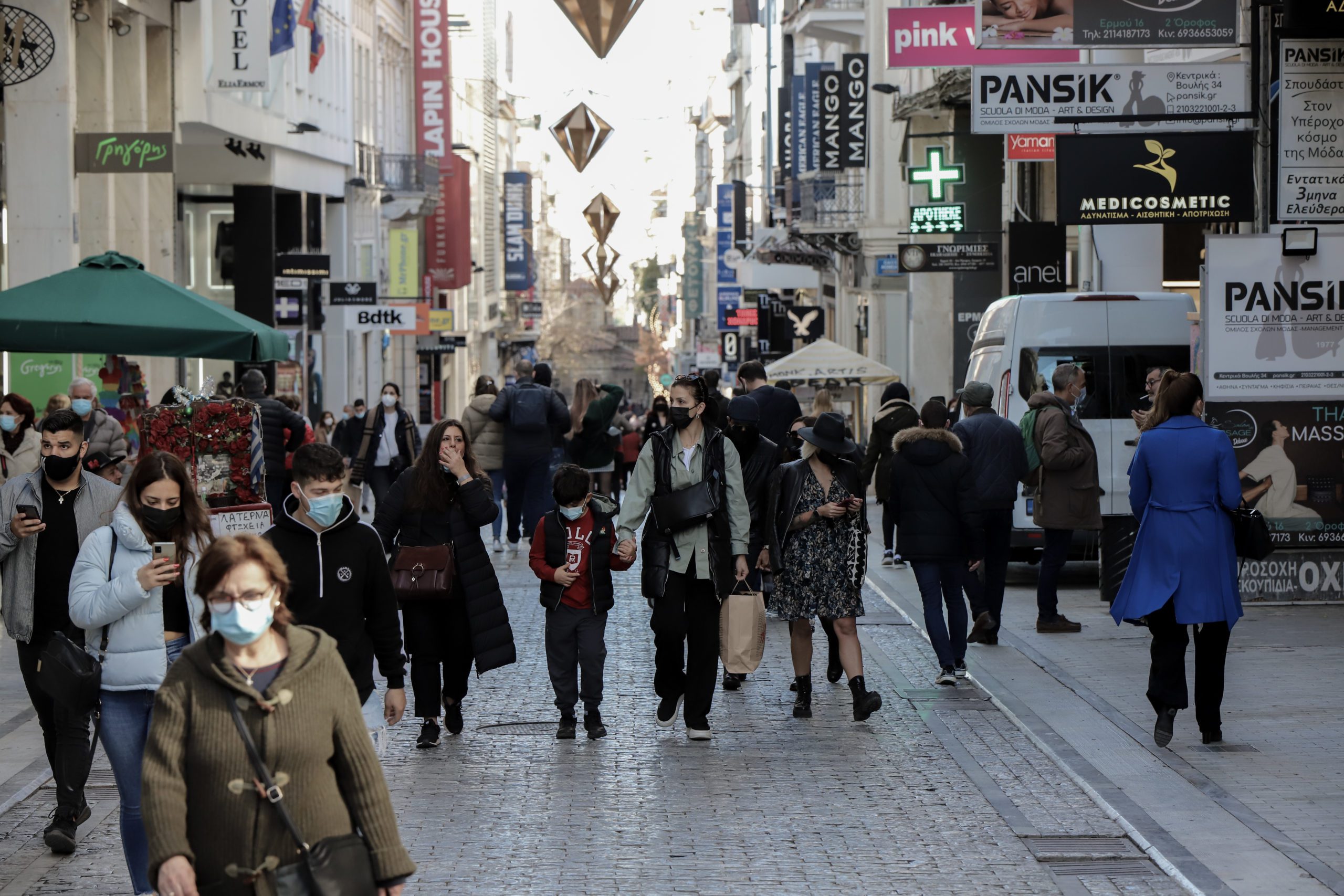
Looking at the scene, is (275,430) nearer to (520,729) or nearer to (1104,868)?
(520,729)

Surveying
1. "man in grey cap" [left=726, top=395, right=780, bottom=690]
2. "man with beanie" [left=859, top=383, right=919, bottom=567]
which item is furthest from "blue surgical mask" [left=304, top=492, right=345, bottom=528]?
"man with beanie" [left=859, top=383, right=919, bottom=567]

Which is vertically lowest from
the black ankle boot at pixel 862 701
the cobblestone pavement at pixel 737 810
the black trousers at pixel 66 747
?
the cobblestone pavement at pixel 737 810

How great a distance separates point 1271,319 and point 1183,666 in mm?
5671

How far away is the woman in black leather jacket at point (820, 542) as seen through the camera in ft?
34.8

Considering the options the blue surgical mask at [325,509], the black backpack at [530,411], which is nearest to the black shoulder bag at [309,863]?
the blue surgical mask at [325,509]

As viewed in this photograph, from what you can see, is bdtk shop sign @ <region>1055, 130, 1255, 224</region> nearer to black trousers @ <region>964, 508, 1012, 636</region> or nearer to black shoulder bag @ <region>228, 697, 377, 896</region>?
black trousers @ <region>964, 508, 1012, 636</region>

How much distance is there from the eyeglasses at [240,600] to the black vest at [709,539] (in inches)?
222

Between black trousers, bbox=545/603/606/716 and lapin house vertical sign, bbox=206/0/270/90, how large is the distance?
62.2ft

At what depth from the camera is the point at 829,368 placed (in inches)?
1109

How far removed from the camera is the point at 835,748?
9.80 meters

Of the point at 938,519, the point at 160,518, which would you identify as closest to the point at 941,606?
the point at 938,519

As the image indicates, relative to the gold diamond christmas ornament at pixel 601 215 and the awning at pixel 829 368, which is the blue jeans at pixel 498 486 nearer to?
the awning at pixel 829 368

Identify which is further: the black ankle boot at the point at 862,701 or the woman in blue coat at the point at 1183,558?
the black ankle boot at the point at 862,701

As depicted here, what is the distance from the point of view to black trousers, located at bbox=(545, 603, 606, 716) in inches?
399
